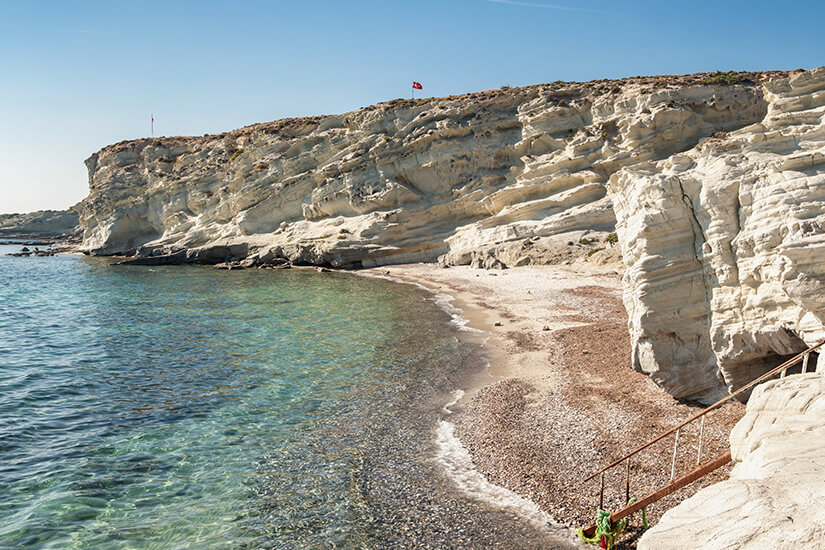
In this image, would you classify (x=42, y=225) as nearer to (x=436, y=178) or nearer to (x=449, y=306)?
(x=436, y=178)

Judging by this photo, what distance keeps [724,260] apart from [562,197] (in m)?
32.8

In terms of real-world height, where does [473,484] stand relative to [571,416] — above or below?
below

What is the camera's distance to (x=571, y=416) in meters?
13.0

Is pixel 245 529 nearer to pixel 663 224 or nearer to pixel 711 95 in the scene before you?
pixel 663 224

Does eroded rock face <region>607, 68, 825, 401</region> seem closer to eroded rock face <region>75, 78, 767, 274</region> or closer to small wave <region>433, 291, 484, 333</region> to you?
small wave <region>433, 291, 484, 333</region>

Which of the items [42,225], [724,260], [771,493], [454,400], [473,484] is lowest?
[473,484]

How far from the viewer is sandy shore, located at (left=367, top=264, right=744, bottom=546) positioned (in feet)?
32.3

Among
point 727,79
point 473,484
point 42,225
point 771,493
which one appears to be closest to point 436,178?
point 727,79

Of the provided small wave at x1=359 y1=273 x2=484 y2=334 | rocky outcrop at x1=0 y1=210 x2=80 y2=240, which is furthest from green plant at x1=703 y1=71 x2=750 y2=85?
rocky outcrop at x1=0 y1=210 x2=80 y2=240

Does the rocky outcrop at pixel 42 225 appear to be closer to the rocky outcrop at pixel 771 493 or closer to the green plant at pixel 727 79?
the green plant at pixel 727 79

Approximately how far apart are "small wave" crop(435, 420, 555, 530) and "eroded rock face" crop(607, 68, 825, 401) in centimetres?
494

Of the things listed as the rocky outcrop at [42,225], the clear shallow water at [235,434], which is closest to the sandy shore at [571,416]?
the clear shallow water at [235,434]

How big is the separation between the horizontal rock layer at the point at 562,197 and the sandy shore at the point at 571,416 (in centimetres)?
144

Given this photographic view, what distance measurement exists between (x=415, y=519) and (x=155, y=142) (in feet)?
272
